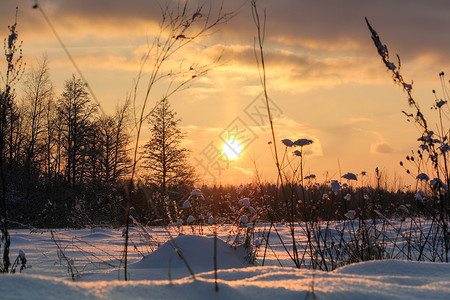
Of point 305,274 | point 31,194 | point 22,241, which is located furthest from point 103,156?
point 305,274

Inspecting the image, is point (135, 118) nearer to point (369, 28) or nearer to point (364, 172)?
point (369, 28)

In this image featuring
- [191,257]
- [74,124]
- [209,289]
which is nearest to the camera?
[209,289]

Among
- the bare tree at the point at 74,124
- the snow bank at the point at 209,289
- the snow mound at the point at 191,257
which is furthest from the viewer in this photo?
the bare tree at the point at 74,124

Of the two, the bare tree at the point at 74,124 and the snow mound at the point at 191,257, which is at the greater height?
the bare tree at the point at 74,124

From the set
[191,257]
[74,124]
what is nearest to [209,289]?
[191,257]

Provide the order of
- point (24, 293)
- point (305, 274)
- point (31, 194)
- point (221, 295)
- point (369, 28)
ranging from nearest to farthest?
1. point (24, 293)
2. point (221, 295)
3. point (305, 274)
4. point (369, 28)
5. point (31, 194)

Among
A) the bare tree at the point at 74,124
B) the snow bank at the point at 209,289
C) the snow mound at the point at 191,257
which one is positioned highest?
the bare tree at the point at 74,124

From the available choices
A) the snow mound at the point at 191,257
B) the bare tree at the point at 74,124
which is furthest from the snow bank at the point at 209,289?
the bare tree at the point at 74,124

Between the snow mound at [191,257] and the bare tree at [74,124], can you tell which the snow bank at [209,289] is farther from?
the bare tree at [74,124]

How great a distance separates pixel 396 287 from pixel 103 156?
23.8 m

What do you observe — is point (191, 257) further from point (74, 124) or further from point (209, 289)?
point (74, 124)

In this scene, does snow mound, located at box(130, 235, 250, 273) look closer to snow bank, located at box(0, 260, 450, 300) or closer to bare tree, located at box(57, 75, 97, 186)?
snow bank, located at box(0, 260, 450, 300)

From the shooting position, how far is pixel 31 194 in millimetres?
16891

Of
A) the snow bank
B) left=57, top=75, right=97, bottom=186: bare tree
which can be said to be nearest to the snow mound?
the snow bank
